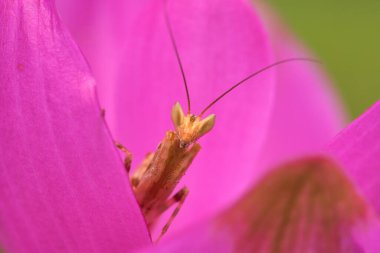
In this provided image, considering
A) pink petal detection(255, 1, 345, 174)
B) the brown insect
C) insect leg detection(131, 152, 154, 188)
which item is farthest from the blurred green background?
insect leg detection(131, 152, 154, 188)

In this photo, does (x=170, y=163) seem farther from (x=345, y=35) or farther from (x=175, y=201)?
(x=345, y=35)

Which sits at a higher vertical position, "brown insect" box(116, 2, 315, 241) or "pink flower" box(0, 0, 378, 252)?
"pink flower" box(0, 0, 378, 252)

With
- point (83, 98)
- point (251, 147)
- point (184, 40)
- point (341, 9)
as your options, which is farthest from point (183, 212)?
point (341, 9)

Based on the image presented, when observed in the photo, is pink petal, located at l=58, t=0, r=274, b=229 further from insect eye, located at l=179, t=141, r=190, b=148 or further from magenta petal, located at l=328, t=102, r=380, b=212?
magenta petal, located at l=328, t=102, r=380, b=212

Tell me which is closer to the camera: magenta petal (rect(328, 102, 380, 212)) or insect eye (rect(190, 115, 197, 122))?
magenta petal (rect(328, 102, 380, 212))

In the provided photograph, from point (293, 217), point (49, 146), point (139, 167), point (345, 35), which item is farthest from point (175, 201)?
point (345, 35)

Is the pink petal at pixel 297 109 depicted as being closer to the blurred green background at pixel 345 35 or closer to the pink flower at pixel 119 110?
the pink flower at pixel 119 110

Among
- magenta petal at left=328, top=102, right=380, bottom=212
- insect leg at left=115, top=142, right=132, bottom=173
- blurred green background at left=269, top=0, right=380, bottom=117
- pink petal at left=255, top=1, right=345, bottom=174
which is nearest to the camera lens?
magenta petal at left=328, top=102, right=380, bottom=212
